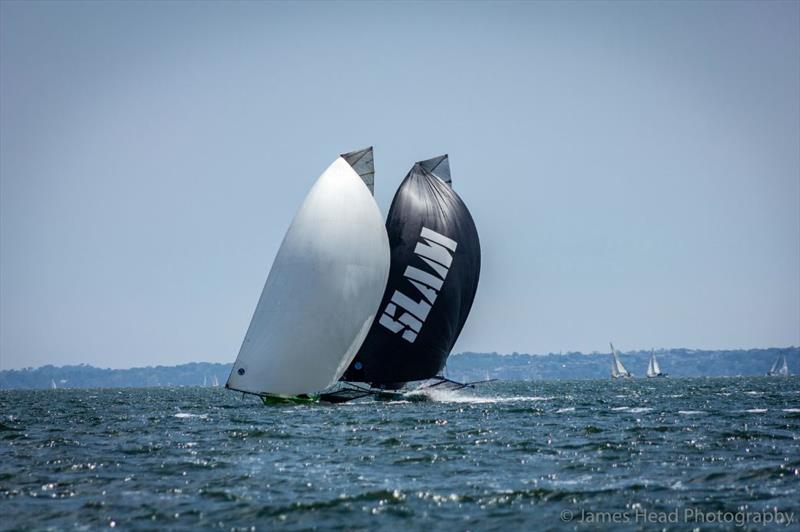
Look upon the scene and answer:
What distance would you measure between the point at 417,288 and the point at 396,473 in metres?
26.1

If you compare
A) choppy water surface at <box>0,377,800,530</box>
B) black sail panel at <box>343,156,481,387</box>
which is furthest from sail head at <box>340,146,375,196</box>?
choppy water surface at <box>0,377,800,530</box>

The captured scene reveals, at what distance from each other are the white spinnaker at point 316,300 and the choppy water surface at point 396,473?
22.7 ft

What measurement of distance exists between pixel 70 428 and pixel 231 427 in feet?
24.9

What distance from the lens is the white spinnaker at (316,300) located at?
42.1 m

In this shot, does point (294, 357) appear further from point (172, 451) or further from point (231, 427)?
point (172, 451)

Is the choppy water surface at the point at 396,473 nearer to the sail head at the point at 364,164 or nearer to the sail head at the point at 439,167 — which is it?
the sail head at the point at 364,164

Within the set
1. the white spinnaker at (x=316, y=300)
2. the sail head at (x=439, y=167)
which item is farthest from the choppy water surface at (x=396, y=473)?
the sail head at (x=439, y=167)

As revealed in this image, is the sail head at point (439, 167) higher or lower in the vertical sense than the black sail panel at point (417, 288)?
higher

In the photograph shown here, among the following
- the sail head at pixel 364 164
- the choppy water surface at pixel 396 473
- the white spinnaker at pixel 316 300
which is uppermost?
the sail head at pixel 364 164

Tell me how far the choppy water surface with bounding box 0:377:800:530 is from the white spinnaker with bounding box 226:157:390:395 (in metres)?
6.91

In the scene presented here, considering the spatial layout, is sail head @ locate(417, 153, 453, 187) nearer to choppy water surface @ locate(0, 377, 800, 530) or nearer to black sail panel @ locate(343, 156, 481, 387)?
black sail panel @ locate(343, 156, 481, 387)

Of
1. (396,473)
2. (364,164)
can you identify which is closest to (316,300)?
(364,164)

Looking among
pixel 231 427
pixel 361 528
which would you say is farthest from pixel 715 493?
pixel 231 427

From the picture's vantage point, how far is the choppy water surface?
16.5 metres
